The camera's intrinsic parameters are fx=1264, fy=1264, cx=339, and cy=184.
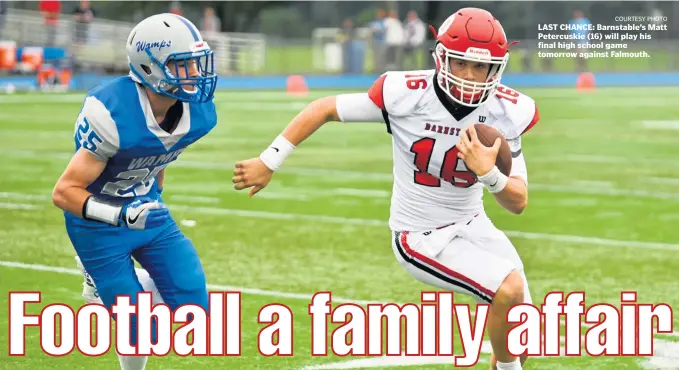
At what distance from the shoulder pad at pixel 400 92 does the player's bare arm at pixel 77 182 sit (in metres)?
1.21

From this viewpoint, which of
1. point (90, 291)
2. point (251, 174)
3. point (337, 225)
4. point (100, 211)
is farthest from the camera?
point (337, 225)

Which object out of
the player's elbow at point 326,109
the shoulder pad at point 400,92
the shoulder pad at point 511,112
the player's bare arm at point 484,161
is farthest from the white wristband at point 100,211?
the shoulder pad at point 511,112

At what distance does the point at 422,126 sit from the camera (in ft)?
17.4

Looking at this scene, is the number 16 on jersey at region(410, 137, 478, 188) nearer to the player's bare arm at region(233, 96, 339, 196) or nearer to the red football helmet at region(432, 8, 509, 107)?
the red football helmet at region(432, 8, 509, 107)

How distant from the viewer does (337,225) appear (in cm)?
990

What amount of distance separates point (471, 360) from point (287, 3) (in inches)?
1574

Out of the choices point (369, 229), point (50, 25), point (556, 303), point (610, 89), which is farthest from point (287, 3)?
point (556, 303)

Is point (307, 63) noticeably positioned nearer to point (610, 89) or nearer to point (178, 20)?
point (610, 89)

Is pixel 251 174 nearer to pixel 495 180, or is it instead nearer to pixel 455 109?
pixel 455 109

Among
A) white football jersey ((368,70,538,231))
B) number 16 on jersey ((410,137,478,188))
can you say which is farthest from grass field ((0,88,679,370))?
number 16 on jersey ((410,137,478,188))

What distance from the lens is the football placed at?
16.4ft

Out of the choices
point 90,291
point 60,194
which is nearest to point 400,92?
point 60,194

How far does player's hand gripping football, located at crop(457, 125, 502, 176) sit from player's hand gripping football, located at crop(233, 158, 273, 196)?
844 millimetres

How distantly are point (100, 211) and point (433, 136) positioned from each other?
4.66 feet
